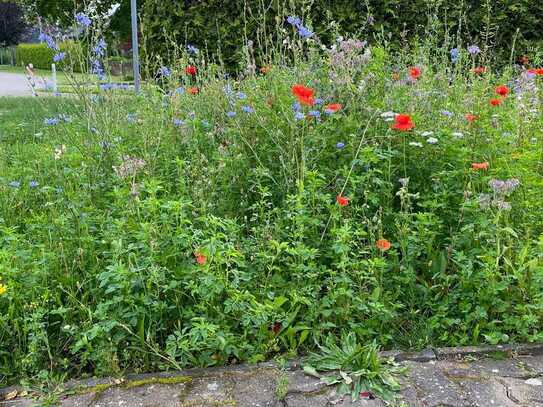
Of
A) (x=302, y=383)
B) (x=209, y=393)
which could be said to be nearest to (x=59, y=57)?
(x=209, y=393)

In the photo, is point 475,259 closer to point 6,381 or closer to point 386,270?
point 386,270

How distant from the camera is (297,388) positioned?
205cm

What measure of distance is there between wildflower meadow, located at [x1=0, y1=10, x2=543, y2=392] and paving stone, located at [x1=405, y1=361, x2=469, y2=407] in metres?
0.20

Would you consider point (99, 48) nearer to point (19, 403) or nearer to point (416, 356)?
point (19, 403)

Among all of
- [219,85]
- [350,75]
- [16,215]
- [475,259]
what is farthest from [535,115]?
[16,215]

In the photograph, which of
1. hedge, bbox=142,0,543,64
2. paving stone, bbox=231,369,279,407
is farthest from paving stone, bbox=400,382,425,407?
hedge, bbox=142,0,543,64

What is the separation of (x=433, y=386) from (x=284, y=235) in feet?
3.07

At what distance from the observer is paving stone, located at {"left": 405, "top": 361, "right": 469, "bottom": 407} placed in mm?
1984

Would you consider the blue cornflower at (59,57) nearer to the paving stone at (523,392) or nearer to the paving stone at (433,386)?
the paving stone at (433,386)

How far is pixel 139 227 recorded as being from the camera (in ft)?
8.55

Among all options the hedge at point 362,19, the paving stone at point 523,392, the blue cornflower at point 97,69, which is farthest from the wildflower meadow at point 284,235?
the hedge at point 362,19

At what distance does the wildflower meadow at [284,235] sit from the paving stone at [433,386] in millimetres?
197

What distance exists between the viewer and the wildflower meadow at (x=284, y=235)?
2277mm

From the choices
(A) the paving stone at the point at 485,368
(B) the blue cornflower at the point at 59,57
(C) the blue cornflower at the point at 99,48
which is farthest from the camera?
(C) the blue cornflower at the point at 99,48
